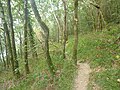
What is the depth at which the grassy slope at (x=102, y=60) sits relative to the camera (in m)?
8.62

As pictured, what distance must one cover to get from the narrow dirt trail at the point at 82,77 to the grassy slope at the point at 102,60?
0.96ft

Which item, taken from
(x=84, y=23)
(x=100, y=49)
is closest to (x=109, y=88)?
(x=100, y=49)

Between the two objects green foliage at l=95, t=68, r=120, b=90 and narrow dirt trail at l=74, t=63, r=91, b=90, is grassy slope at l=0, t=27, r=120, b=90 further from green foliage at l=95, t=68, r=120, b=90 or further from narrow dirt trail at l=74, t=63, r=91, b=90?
narrow dirt trail at l=74, t=63, r=91, b=90

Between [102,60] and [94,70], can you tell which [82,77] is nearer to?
[94,70]

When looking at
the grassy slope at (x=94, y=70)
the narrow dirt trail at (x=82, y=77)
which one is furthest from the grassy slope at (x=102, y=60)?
the narrow dirt trail at (x=82, y=77)

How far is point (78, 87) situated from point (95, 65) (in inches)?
84.5

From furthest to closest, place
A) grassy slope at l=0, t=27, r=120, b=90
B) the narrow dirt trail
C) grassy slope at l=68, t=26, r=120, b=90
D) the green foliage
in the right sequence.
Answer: the narrow dirt trail → grassy slope at l=0, t=27, r=120, b=90 → grassy slope at l=68, t=26, r=120, b=90 → the green foliage

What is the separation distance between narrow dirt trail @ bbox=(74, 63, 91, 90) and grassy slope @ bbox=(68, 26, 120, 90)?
0.29m

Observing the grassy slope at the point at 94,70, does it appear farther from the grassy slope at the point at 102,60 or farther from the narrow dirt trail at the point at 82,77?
the narrow dirt trail at the point at 82,77

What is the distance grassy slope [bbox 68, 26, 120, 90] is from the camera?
8.62 m

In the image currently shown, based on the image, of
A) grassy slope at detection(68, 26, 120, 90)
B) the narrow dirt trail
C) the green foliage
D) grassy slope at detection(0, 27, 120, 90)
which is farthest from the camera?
the narrow dirt trail

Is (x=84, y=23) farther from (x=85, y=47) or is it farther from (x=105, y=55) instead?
(x=105, y=55)

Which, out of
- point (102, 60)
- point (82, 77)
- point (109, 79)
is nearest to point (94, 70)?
point (82, 77)

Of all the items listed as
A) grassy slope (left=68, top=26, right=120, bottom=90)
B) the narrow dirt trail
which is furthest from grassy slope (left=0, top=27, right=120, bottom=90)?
the narrow dirt trail
